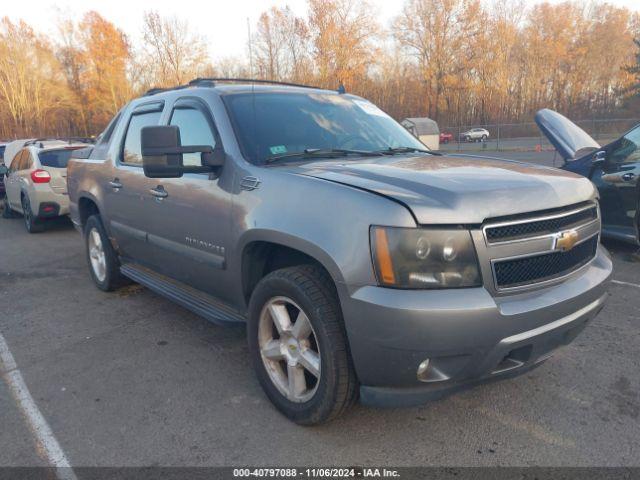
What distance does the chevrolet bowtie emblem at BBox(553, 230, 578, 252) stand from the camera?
2.38 metres

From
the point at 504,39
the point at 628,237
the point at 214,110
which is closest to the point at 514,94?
the point at 504,39

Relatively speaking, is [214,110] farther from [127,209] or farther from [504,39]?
[504,39]

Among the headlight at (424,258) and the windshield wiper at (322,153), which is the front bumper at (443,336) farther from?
the windshield wiper at (322,153)

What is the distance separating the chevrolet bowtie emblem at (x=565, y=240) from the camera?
2.38 meters

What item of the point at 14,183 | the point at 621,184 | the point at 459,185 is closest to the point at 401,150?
the point at 459,185

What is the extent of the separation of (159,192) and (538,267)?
267 cm

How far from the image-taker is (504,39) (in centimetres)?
4622

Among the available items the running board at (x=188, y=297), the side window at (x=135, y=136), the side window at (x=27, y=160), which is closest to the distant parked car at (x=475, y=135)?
the side window at (x=27, y=160)

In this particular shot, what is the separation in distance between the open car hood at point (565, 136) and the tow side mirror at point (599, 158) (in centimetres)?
21

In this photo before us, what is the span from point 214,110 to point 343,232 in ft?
5.22

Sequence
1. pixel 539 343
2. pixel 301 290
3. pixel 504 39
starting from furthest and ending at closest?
pixel 504 39 < pixel 301 290 < pixel 539 343

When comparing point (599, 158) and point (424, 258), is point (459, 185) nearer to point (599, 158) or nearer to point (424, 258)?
point (424, 258)

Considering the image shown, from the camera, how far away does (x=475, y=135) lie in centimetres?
4003

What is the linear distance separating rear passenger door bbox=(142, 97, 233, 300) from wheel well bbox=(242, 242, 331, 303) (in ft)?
0.66
